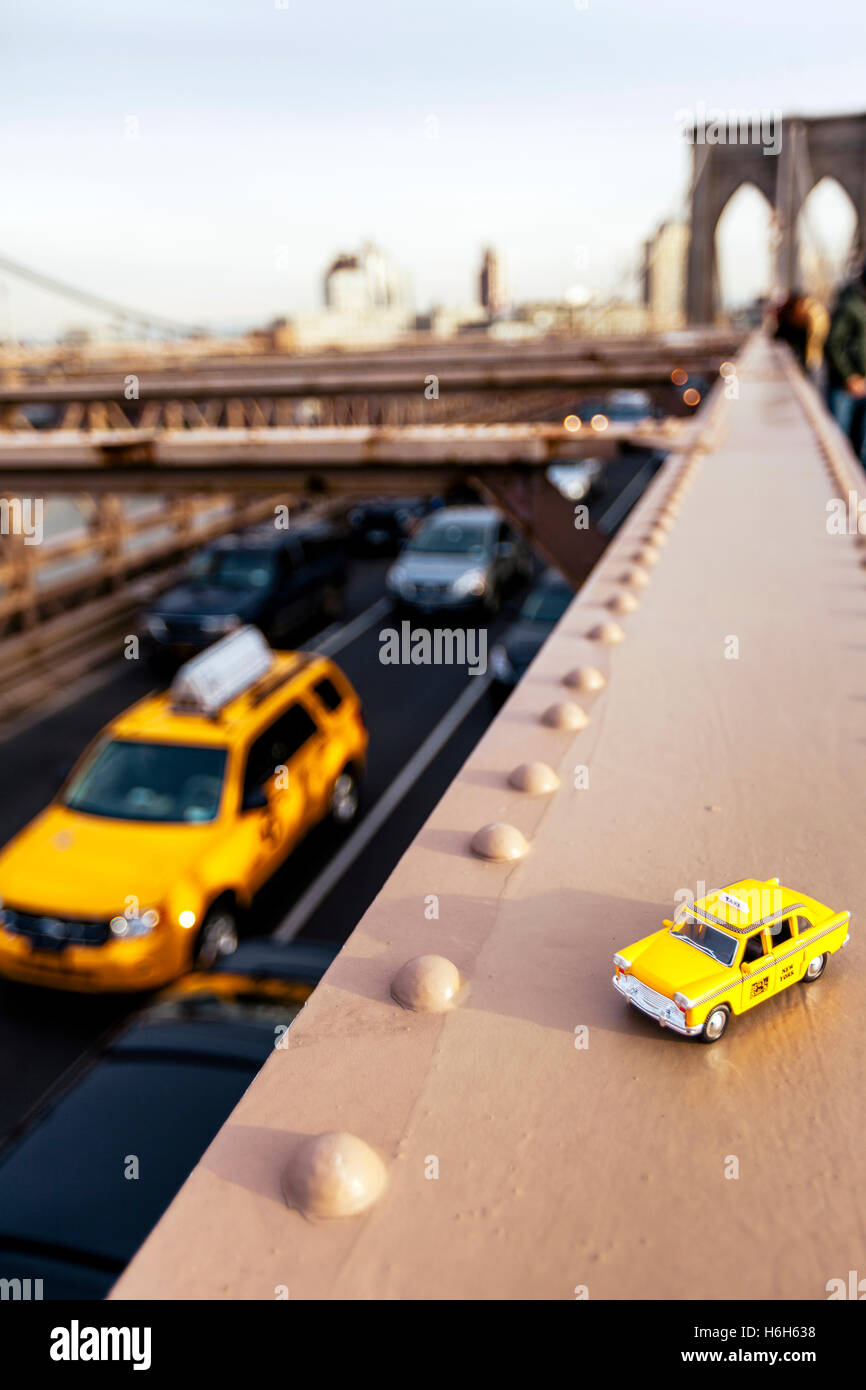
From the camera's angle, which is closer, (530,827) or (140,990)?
(530,827)

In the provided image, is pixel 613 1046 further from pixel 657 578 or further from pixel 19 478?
pixel 19 478

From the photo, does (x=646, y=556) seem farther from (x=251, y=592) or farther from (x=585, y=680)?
(x=251, y=592)

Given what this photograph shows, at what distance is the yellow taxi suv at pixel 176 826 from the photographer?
6.76 m

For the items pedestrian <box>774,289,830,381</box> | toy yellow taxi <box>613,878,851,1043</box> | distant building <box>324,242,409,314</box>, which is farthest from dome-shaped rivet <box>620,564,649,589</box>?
distant building <box>324,242,409,314</box>

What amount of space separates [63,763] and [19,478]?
12.0 ft

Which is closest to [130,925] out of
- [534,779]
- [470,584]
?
[534,779]

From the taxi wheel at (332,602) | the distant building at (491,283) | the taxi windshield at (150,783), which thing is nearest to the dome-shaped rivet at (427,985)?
the taxi windshield at (150,783)

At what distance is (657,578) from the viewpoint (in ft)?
16.8

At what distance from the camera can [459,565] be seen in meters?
17.4

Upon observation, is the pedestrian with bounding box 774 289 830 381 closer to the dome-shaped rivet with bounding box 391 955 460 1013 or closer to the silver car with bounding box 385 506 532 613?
the silver car with bounding box 385 506 532 613

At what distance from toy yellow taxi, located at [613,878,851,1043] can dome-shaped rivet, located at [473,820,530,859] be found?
0.56m
